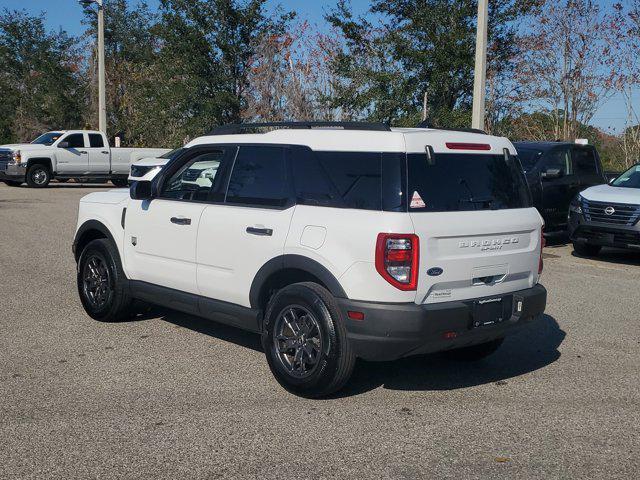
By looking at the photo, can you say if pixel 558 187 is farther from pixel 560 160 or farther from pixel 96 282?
pixel 96 282

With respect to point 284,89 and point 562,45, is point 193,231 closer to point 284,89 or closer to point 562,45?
point 562,45

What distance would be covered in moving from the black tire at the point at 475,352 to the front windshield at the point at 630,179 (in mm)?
7526

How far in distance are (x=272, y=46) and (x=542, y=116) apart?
984 cm

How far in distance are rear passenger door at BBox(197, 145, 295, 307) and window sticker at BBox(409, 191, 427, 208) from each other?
923 millimetres

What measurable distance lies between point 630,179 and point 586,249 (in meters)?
1.49

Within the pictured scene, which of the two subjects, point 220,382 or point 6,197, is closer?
point 220,382

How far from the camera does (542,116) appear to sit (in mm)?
24438

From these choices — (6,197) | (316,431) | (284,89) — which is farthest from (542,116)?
(316,431)

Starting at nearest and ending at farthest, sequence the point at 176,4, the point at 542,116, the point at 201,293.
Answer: the point at 201,293 < the point at 542,116 < the point at 176,4

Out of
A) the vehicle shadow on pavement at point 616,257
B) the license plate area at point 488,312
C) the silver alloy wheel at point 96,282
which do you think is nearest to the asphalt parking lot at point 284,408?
the silver alloy wheel at point 96,282

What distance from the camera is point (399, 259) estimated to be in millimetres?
4832

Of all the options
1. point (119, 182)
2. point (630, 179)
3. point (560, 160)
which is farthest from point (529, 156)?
point (119, 182)

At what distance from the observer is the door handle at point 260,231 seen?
548 cm

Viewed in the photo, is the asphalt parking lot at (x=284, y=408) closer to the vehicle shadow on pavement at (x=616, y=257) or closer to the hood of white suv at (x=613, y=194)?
the hood of white suv at (x=613, y=194)
